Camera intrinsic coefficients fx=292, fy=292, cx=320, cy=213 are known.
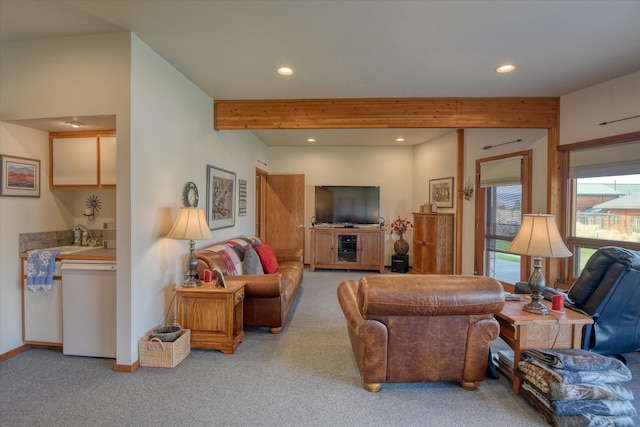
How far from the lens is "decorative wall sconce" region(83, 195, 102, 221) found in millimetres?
3184

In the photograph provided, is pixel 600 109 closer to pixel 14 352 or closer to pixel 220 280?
pixel 220 280

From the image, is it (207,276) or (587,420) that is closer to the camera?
(587,420)

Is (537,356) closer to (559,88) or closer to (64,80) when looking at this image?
(559,88)

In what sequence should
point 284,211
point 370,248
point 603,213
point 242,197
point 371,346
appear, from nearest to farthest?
point 371,346, point 603,213, point 242,197, point 370,248, point 284,211

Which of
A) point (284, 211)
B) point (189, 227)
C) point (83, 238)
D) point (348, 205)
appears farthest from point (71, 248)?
point (348, 205)

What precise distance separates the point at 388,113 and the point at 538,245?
2271 mm

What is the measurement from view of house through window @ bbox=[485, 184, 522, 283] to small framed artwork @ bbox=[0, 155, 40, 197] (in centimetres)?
540

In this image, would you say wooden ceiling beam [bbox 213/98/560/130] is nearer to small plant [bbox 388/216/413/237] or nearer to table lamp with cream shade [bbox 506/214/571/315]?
table lamp with cream shade [bbox 506/214/571/315]

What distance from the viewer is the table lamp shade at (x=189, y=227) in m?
2.61

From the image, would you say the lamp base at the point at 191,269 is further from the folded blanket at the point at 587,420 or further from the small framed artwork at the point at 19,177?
the folded blanket at the point at 587,420

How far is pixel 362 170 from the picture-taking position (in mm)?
6473

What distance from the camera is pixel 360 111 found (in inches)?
146

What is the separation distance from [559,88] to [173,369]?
4.85 m

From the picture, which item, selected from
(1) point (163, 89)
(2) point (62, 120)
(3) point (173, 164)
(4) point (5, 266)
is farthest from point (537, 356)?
(4) point (5, 266)
